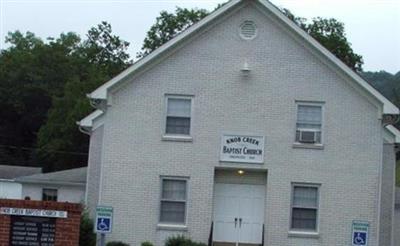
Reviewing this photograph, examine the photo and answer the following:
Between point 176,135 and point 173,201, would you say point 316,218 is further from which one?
point 176,135

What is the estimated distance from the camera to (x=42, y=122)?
7406 centimetres

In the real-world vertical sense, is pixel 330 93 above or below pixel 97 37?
below

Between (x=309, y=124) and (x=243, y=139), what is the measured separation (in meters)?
2.13

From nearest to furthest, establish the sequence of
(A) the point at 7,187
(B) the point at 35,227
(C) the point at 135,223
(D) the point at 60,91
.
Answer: (B) the point at 35,227, (C) the point at 135,223, (A) the point at 7,187, (D) the point at 60,91

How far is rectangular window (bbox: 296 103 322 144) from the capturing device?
26219 millimetres

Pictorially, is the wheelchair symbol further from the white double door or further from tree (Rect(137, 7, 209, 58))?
tree (Rect(137, 7, 209, 58))

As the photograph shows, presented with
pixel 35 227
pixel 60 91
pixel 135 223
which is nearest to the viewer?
pixel 35 227

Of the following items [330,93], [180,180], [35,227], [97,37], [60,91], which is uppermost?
[97,37]

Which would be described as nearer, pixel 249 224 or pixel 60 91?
pixel 249 224

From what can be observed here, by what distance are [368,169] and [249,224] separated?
4.11 metres

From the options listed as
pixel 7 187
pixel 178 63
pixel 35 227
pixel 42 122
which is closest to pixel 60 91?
pixel 42 122

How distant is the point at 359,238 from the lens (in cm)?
1672

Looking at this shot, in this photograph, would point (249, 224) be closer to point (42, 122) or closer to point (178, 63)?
point (178, 63)

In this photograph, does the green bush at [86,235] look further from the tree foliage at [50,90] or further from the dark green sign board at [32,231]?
the tree foliage at [50,90]
